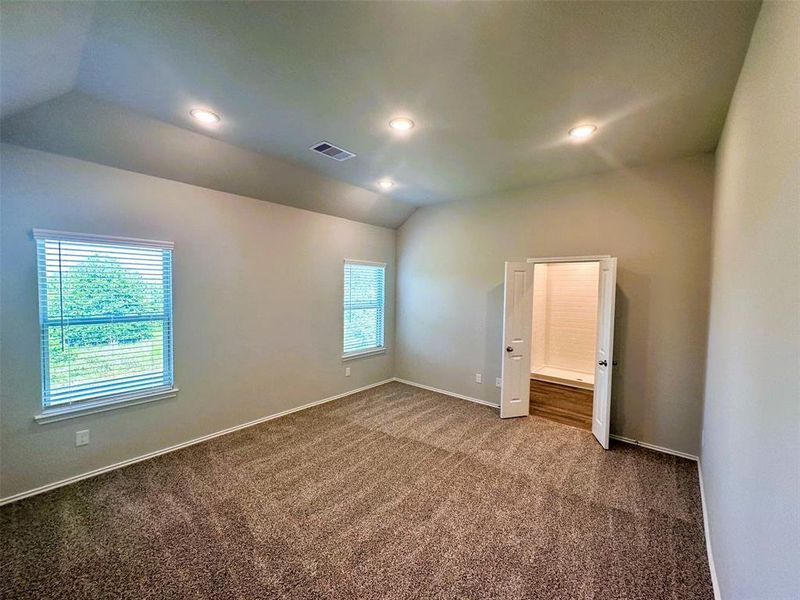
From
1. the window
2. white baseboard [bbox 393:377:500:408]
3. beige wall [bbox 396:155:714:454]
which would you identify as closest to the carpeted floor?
beige wall [bbox 396:155:714:454]

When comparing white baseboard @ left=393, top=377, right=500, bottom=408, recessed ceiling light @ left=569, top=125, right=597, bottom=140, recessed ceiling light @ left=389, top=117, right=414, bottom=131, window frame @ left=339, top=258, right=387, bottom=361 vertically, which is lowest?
white baseboard @ left=393, top=377, right=500, bottom=408

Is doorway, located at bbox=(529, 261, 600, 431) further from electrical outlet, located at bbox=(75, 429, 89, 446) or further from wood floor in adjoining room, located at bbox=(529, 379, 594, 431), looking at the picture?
electrical outlet, located at bbox=(75, 429, 89, 446)

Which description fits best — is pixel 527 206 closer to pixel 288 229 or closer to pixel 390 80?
pixel 390 80

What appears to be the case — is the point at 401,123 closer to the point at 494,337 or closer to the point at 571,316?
the point at 494,337

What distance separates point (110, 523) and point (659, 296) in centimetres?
511

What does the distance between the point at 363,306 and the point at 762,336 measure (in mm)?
4413

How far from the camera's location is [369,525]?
7.29 ft

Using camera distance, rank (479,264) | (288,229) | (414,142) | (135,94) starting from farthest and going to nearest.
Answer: (479,264) → (288,229) → (414,142) → (135,94)

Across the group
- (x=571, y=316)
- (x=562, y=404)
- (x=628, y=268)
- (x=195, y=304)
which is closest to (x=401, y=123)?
(x=195, y=304)

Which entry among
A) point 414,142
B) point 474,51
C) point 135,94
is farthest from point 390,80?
point 135,94

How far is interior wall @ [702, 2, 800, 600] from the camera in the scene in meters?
0.97

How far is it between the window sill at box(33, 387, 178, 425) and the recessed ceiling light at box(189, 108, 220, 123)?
2500 mm

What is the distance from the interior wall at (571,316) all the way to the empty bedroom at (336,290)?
2004mm

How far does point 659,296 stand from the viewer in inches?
131
